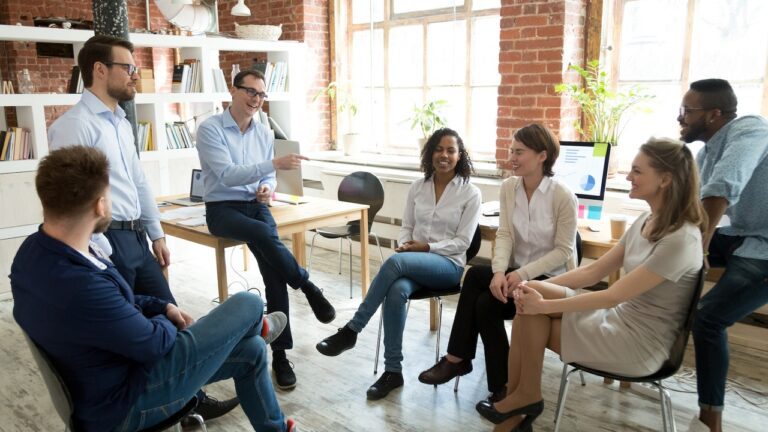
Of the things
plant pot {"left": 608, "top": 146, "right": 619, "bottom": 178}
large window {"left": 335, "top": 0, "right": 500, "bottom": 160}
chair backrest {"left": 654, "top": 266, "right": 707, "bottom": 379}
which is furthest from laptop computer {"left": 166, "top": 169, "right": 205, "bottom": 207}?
chair backrest {"left": 654, "top": 266, "right": 707, "bottom": 379}

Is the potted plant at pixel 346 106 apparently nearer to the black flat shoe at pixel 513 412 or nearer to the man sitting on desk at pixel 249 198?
the man sitting on desk at pixel 249 198

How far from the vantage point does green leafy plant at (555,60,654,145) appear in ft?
12.0

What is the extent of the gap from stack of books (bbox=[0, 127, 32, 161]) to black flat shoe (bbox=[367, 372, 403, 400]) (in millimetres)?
3065

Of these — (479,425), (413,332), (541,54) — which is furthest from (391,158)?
(479,425)

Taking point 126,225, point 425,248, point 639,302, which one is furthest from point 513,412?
point 126,225

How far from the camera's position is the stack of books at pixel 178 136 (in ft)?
16.2

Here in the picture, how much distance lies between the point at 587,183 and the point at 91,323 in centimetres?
250

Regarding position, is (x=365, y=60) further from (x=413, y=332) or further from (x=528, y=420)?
(x=528, y=420)

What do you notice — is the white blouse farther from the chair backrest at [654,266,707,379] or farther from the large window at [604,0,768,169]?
the large window at [604,0,768,169]

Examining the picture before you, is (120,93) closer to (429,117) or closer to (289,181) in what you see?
(289,181)

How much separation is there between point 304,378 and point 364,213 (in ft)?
4.03

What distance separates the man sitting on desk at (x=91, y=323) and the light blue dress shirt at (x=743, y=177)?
6.26 ft

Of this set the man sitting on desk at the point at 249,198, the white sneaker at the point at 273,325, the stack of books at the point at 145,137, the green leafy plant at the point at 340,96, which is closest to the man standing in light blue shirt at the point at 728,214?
the white sneaker at the point at 273,325

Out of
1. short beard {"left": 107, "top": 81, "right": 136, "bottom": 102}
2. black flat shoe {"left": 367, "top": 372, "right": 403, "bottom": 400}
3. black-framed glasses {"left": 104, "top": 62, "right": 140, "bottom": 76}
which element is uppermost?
black-framed glasses {"left": 104, "top": 62, "right": 140, "bottom": 76}
